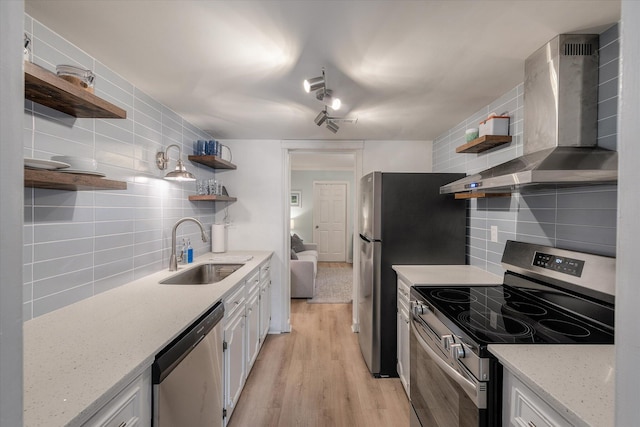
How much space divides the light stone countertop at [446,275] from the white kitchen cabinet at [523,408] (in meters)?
0.85

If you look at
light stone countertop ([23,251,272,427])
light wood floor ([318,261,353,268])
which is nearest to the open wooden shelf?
light stone countertop ([23,251,272,427])

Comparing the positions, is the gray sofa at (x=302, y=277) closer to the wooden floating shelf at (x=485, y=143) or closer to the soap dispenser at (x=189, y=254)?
the soap dispenser at (x=189, y=254)

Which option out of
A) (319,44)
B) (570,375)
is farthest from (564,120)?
(319,44)

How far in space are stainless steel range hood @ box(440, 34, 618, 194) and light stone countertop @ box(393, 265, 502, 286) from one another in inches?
30.2

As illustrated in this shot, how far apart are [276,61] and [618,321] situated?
1596mm

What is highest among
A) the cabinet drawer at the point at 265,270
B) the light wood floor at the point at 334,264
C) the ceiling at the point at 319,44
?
the ceiling at the point at 319,44

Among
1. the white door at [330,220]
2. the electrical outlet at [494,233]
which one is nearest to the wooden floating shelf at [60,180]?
the electrical outlet at [494,233]

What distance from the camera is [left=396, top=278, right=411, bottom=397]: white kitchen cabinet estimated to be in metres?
2.01

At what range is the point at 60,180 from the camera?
105 centimetres

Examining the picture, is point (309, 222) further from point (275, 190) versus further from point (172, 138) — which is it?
point (172, 138)

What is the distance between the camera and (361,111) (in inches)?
89.0

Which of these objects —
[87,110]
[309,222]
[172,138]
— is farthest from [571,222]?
[309,222]

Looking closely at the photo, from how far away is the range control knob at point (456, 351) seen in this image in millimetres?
1120

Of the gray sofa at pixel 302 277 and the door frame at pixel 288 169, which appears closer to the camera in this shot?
the door frame at pixel 288 169
